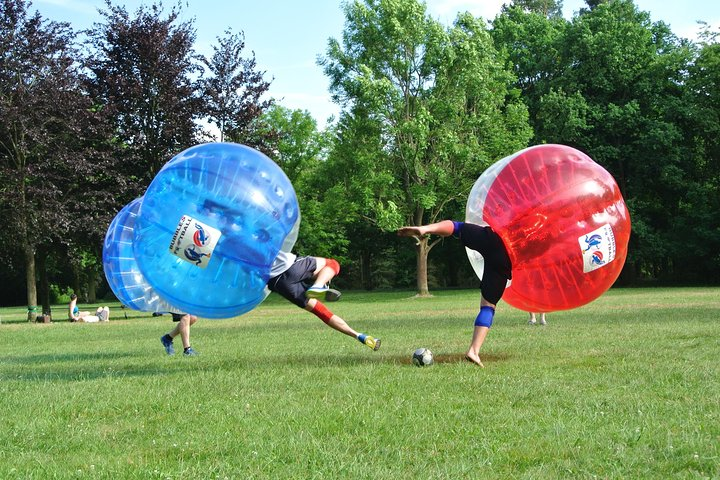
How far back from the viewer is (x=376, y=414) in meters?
5.75

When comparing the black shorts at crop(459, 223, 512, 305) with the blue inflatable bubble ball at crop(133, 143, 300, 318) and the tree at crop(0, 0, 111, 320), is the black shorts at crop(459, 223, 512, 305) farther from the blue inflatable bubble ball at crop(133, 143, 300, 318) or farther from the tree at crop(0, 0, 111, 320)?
the tree at crop(0, 0, 111, 320)

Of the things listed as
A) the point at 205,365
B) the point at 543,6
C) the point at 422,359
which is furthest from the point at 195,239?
the point at 543,6

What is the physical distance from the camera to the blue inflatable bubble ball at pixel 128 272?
10789 mm

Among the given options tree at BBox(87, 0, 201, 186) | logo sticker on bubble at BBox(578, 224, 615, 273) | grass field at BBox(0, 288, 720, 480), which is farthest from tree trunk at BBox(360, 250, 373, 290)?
logo sticker on bubble at BBox(578, 224, 615, 273)

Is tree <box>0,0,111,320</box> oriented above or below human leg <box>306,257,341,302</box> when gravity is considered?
above

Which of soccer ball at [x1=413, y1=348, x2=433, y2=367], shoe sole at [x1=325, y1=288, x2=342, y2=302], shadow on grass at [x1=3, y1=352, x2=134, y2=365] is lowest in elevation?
shadow on grass at [x1=3, y1=352, x2=134, y2=365]

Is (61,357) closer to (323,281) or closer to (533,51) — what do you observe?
(323,281)

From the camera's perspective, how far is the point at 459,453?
4633mm

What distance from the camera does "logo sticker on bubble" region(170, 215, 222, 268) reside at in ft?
25.3

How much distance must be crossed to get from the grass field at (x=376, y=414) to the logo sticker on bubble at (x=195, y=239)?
140 centimetres

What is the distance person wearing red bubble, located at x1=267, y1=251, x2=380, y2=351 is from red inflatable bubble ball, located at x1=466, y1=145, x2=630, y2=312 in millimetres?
2119

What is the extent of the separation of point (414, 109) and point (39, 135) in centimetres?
1933

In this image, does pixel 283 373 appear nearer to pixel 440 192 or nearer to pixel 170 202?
pixel 170 202

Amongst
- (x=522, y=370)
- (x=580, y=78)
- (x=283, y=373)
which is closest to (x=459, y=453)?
(x=522, y=370)
